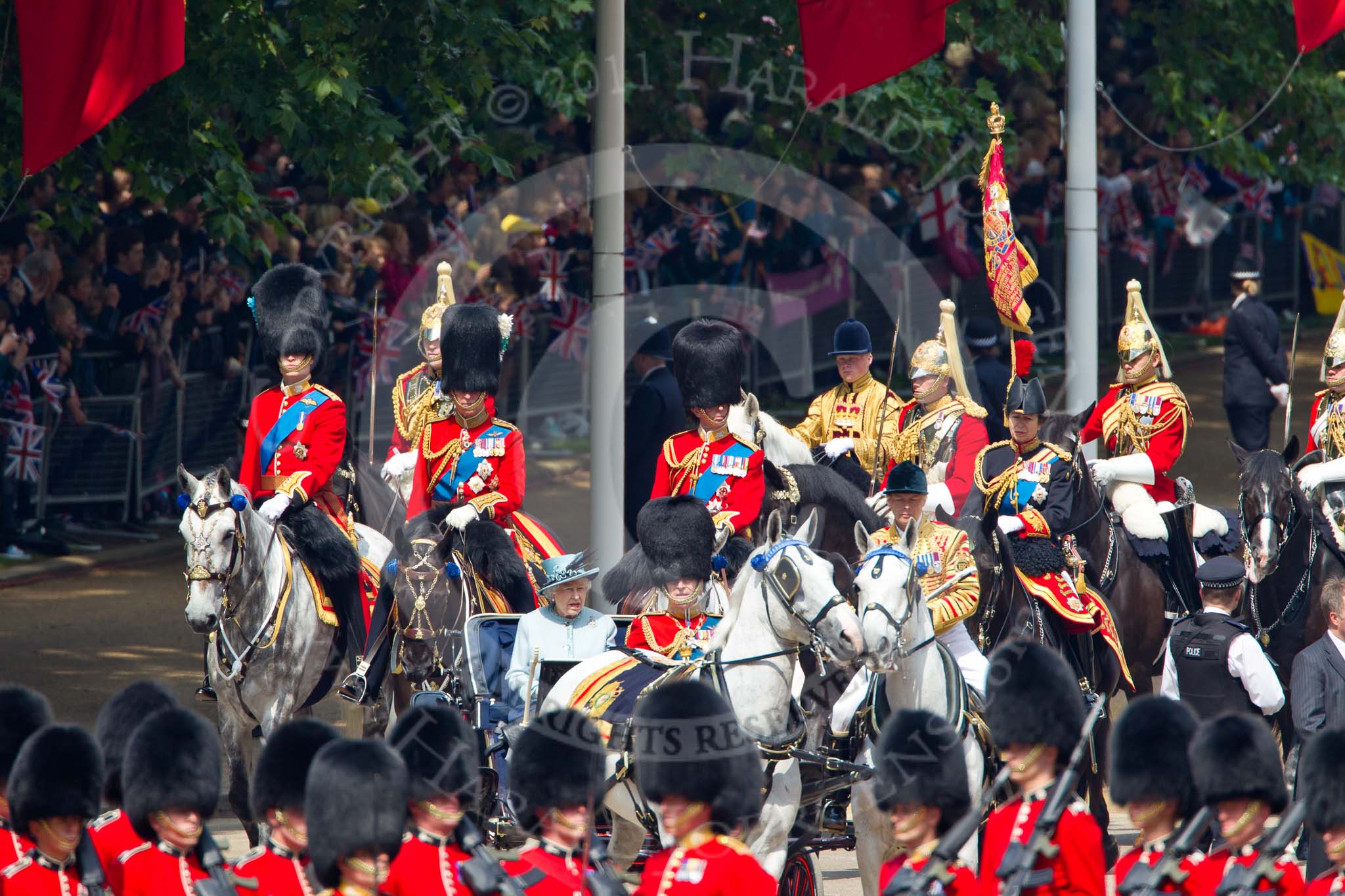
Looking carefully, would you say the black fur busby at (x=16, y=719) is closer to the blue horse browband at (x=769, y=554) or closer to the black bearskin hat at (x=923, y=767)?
the blue horse browband at (x=769, y=554)

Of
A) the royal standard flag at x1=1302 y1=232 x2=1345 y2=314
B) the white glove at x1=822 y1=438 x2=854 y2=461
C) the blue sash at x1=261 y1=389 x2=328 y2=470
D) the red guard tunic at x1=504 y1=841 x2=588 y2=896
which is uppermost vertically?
the royal standard flag at x1=1302 y1=232 x2=1345 y2=314

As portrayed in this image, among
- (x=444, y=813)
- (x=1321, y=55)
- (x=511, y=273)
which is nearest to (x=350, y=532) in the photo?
(x=444, y=813)

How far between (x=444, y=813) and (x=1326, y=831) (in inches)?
106

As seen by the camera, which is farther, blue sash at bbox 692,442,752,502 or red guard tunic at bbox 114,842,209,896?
blue sash at bbox 692,442,752,502

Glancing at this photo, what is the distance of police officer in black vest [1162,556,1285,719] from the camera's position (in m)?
10.1

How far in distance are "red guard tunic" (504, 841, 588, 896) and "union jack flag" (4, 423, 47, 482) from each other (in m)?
9.20

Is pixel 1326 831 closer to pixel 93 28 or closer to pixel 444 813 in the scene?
pixel 444 813

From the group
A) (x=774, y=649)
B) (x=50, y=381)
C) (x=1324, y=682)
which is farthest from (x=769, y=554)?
(x=50, y=381)

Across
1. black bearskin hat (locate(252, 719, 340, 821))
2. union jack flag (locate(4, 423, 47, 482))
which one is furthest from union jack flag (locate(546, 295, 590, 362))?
black bearskin hat (locate(252, 719, 340, 821))

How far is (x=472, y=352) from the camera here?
11.3m

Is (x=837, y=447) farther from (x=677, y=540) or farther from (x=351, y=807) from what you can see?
(x=351, y=807)

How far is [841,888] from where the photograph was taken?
1051 centimetres

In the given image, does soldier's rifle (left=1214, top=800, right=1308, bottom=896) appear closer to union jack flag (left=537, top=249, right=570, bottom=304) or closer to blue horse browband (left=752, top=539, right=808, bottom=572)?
blue horse browband (left=752, top=539, right=808, bottom=572)

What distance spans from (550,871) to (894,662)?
2080 millimetres
